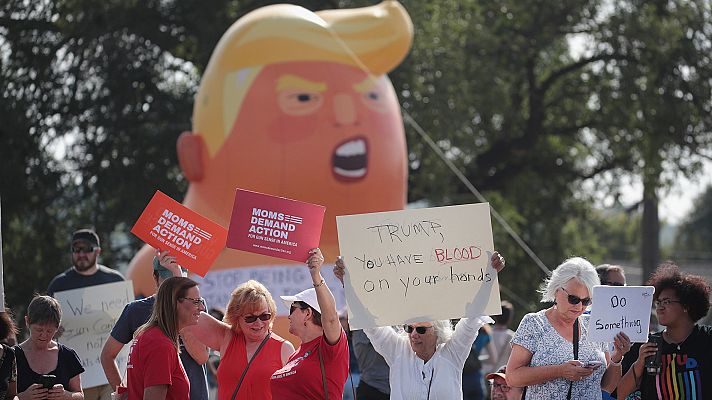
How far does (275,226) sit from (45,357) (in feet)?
4.63

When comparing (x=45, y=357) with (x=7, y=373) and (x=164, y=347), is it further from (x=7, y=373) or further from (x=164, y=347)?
(x=164, y=347)

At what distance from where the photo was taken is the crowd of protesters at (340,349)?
5.32 meters

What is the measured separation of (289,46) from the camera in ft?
36.9

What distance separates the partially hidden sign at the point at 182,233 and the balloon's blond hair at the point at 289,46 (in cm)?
504

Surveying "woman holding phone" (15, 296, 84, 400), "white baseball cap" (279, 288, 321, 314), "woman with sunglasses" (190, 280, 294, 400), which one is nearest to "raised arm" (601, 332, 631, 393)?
"white baseball cap" (279, 288, 321, 314)

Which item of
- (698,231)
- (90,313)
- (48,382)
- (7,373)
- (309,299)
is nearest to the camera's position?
(7,373)

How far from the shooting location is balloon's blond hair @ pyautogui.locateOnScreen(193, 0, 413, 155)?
11.2 meters

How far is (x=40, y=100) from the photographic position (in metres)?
16.9

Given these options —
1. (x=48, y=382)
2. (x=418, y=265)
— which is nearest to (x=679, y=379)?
(x=418, y=265)

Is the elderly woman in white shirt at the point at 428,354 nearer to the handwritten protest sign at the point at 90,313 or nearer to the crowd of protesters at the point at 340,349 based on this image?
the crowd of protesters at the point at 340,349

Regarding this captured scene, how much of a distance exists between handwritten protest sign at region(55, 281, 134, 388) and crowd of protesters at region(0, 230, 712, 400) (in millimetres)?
1287

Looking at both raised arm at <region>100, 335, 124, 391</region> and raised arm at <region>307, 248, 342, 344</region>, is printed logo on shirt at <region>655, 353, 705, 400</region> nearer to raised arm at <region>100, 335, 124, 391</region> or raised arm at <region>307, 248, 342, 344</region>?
raised arm at <region>307, 248, 342, 344</region>

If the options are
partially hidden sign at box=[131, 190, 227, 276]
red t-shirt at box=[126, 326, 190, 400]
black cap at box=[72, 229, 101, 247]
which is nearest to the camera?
red t-shirt at box=[126, 326, 190, 400]

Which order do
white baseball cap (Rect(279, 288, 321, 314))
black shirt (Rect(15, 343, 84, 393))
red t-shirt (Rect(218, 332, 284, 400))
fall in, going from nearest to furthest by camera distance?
1. white baseball cap (Rect(279, 288, 321, 314))
2. red t-shirt (Rect(218, 332, 284, 400))
3. black shirt (Rect(15, 343, 84, 393))
